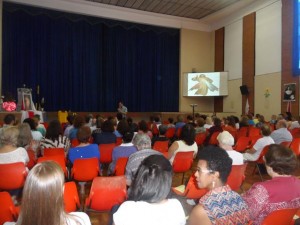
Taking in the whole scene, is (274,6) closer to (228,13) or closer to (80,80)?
(228,13)

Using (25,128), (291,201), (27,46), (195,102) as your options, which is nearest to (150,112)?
(195,102)

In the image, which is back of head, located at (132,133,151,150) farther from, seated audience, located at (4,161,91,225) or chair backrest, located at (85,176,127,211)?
seated audience, located at (4,161,91,225)

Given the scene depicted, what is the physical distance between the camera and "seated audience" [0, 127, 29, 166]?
335cm

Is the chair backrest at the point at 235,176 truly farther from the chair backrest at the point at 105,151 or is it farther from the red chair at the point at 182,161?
the chair backrest at the point at 105,151

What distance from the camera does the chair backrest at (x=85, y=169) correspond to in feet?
12.0

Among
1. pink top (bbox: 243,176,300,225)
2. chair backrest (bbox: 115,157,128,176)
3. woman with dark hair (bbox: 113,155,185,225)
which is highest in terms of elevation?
woman with dark hair (bbox: 113,155,185,225)

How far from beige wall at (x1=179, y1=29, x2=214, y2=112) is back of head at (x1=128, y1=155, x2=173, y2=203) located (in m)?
13.9

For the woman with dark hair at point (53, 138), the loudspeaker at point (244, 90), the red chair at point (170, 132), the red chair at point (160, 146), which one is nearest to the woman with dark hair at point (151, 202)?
the woman with dark hair at point (53, 138)

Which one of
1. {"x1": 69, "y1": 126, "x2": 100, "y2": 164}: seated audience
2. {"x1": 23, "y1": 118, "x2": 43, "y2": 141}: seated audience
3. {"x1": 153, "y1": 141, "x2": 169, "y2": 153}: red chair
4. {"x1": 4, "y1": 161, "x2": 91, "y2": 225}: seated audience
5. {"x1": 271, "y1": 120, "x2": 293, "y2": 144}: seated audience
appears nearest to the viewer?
{"x1": 4, "y1": 161, "x2": 91, "y2": 225}: seated audience

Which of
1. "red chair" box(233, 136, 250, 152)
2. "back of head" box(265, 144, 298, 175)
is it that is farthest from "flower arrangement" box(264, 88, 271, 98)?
"back of head" box(265, 144, 298, 175)

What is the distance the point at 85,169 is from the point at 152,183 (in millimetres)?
2322

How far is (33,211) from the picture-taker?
4.18 ft

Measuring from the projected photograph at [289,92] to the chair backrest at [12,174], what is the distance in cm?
1044

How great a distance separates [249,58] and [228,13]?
2659 mm
